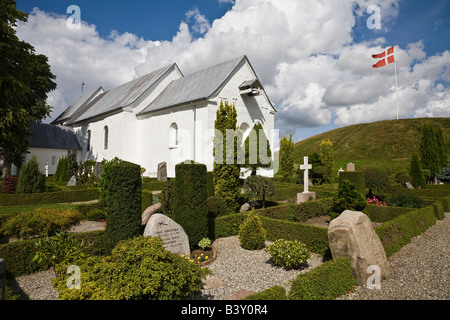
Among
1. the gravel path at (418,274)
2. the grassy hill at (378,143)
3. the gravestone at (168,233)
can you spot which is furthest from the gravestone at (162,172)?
the grassy hill at (378,143)

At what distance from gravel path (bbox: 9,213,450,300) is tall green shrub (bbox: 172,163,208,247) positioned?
0.89m

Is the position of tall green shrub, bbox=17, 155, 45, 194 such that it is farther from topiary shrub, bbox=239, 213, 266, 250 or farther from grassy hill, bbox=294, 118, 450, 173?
grassy hill, bbox=294, 118, 450, 173

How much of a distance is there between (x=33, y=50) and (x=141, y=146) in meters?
10.5

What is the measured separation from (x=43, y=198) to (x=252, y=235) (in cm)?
1121

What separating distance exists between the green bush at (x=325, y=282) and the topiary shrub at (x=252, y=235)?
2.76 metres

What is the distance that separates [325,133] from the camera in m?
60.5

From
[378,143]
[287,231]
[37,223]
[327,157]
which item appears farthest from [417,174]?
[378,143]

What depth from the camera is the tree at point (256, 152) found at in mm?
13625

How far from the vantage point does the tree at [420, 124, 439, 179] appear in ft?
76.5

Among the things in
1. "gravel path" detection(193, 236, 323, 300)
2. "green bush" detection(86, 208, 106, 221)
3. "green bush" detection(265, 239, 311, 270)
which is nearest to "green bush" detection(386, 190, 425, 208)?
"gravel path" detection(193, 236, 323, 300)

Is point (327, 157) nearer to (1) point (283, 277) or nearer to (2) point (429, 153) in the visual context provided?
(2) point (429, 153)

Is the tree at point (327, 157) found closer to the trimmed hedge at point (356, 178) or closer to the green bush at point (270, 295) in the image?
the trimmed hedge at point (356, 178)

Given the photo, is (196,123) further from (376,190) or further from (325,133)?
(325,133)

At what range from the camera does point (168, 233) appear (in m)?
6.10
